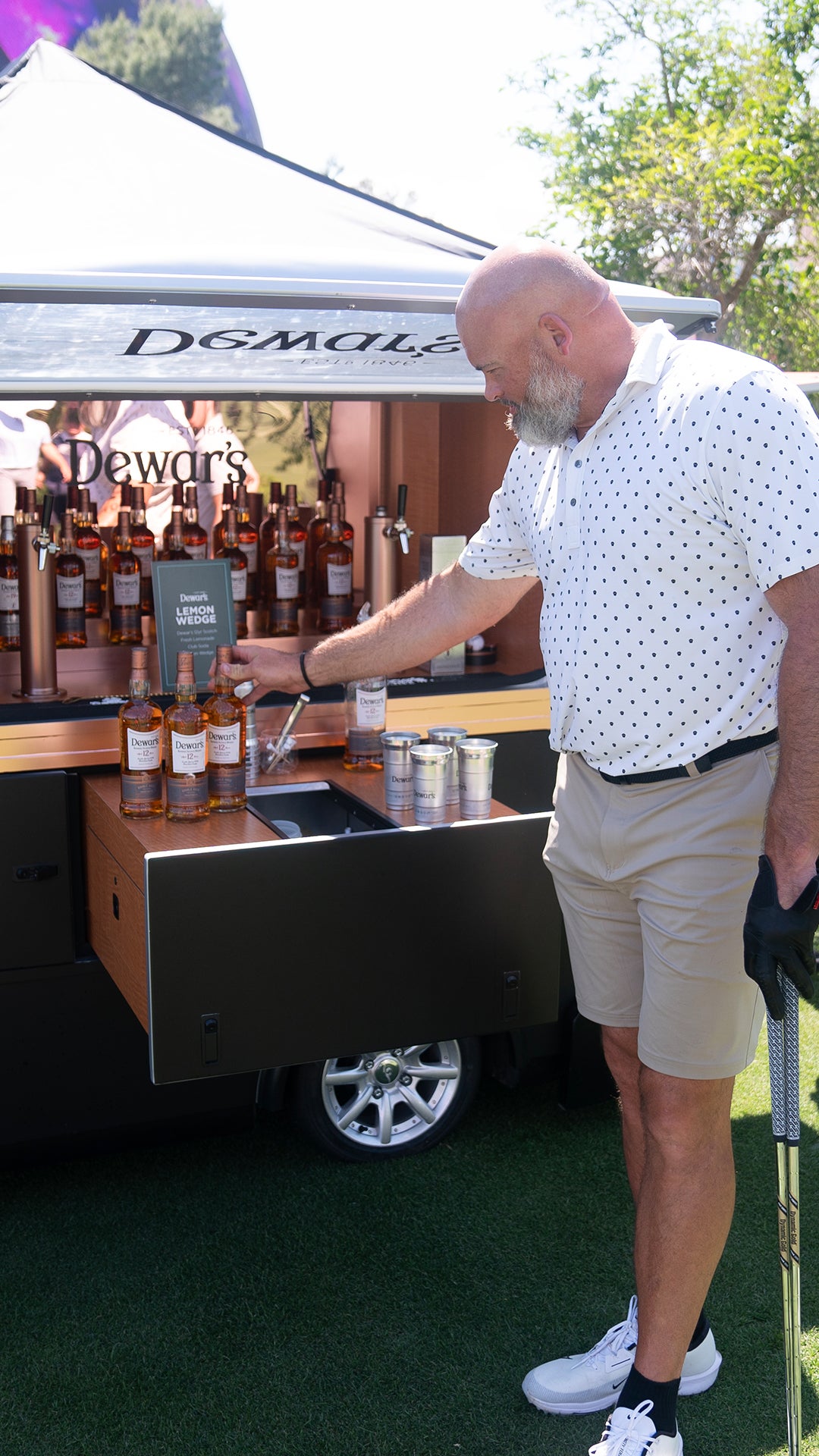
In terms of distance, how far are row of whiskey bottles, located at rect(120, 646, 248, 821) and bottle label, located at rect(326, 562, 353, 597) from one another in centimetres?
94

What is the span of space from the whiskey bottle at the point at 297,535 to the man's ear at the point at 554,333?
1.67m

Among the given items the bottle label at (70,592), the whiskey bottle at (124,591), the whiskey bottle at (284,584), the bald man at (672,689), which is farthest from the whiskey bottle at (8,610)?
the bald man at (672,689)

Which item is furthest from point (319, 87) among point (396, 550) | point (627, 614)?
point (627, 614)

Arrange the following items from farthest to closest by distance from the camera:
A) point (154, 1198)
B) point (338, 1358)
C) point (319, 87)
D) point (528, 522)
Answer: point (319, 87) → point (154, 1198) → point (338, 1358) → point (528, 522)

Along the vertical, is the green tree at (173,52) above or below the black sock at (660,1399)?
above

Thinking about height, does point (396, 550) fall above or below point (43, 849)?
above

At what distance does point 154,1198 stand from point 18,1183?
30 cm

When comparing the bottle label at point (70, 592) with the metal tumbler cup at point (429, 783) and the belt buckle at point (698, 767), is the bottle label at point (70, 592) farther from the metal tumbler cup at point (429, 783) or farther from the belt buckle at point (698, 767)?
the belt buckle at point (698, 767)

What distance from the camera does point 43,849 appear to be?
2.72 metres

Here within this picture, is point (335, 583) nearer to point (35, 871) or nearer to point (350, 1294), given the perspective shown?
point (35, 871)

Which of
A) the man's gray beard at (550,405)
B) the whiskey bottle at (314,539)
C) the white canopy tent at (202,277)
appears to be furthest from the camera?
the whiskey bottle at (314,539)

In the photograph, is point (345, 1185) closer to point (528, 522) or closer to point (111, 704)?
point (111, 704)

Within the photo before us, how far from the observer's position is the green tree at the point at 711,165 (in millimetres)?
10414

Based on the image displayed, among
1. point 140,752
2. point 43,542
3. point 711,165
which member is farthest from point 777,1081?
point 711,165
